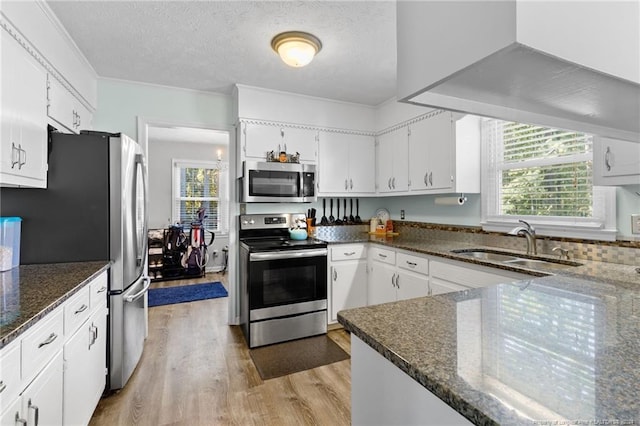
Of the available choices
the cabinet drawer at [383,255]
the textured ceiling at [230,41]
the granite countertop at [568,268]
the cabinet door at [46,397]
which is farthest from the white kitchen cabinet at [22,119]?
the cabinet drawer at [383,255]

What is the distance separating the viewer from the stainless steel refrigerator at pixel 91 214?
1.87 meters

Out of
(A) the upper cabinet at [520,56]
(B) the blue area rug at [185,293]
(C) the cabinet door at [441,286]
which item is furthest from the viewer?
(B) the blue area rug at [185,293]

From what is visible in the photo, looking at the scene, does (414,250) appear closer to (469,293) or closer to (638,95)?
(469,293)

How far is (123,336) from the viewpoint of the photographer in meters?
2.08

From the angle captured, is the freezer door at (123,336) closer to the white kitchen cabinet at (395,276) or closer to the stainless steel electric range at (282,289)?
the stainless steel electric range at (282,289)

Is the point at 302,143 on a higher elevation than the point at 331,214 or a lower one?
higher

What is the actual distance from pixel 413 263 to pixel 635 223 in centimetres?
140

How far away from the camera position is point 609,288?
3.94ft

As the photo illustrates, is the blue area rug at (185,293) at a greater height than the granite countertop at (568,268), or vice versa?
the granite countertop at (568,268)

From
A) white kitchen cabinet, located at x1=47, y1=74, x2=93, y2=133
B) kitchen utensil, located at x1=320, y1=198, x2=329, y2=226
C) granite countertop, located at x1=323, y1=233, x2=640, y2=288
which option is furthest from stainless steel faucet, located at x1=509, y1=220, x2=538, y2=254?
white kitchen cabinet, located at x1=47, y1=74, x2=93, y2=133

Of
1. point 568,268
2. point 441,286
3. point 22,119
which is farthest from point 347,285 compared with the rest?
point 22,119

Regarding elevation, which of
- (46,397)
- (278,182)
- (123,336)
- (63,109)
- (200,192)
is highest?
(63,109)

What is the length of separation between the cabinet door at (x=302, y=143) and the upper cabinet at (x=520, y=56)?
272 centimetres

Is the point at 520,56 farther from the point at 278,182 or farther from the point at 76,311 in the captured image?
the point at 278,182
